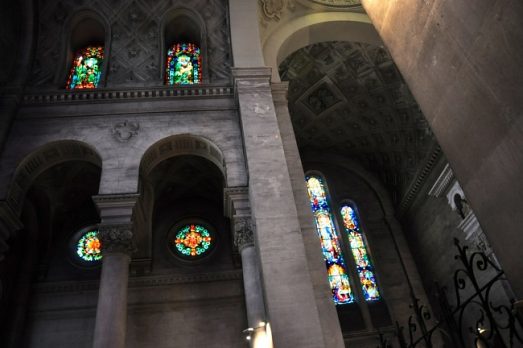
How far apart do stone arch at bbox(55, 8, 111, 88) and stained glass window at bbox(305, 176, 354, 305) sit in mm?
7049

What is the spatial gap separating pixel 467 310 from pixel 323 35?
8.50 metres

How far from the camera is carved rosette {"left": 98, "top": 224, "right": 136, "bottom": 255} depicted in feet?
23.0

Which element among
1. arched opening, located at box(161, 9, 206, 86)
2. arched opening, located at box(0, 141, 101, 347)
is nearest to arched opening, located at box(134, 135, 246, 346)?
arched opening, located at box(0, 141, 101, 347)

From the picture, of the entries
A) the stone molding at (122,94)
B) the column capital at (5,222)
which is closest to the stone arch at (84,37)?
the stone molding at (122,94)

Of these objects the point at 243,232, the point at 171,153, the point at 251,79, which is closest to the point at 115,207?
the point at 171,153

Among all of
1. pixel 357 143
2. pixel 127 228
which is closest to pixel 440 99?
pixel 127 228

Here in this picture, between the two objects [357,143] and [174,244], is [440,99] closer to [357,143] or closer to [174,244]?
[174,244]

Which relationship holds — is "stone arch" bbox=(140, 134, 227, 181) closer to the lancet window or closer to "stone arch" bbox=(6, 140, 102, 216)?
"stone arch" bbox=(6, 140, 102, 216)

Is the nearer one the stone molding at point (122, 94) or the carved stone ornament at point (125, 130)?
the carved stone ornament at point (125, 130)

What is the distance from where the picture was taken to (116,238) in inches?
278

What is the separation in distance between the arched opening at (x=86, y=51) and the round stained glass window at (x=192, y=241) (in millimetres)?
4820

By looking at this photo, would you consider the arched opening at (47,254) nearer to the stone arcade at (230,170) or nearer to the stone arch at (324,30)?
the stone arcade at (230,170)

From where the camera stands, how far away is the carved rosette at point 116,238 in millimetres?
7000

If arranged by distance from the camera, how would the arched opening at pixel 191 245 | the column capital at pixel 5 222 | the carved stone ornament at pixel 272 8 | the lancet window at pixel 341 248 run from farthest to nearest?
the lancet window at pixel 341 248
the carved stone ornament at pixel 272 8
the arched opening at pixel 191 245
the column capital at pixel 5 222
